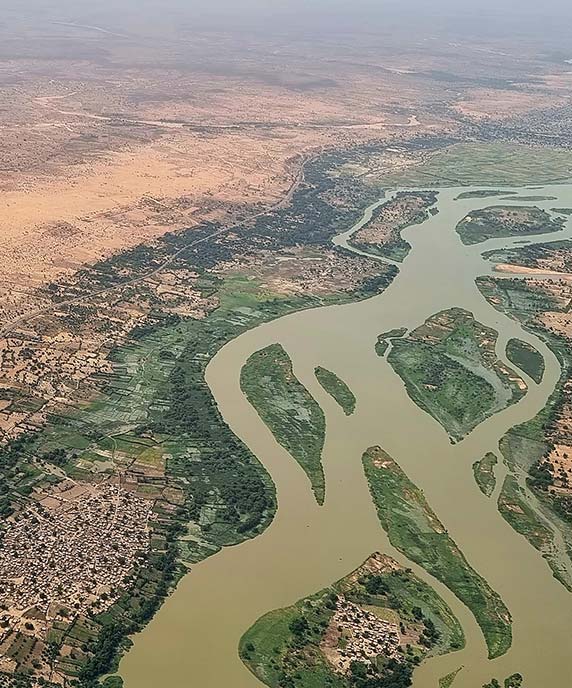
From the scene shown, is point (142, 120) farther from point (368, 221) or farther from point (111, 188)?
point (368, 221)

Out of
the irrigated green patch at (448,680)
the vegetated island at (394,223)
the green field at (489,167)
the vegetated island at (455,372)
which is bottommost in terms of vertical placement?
the irrigated green patch at (448,680)

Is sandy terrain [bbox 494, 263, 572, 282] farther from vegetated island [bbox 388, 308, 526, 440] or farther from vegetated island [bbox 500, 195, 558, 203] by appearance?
vegetated island [bbox 500, 195, 558, 203]

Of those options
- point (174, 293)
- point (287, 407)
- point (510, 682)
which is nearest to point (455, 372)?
point (287, 407)

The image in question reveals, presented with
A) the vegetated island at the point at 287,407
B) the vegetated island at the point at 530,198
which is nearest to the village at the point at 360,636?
the vegetated island at the point at 287,407

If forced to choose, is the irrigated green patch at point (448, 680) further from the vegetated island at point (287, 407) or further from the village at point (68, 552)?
the village at point (68, 552)

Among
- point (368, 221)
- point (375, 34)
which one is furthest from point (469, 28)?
point (368, 221)

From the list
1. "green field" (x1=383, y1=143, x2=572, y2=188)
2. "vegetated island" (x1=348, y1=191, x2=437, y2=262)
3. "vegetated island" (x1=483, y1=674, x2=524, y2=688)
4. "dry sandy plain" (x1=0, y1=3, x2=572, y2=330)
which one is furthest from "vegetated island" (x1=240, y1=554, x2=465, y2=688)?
"green field" (x1=383, y1=143, x2=572, y2=188)

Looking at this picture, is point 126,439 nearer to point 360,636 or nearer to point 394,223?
point 360,636
